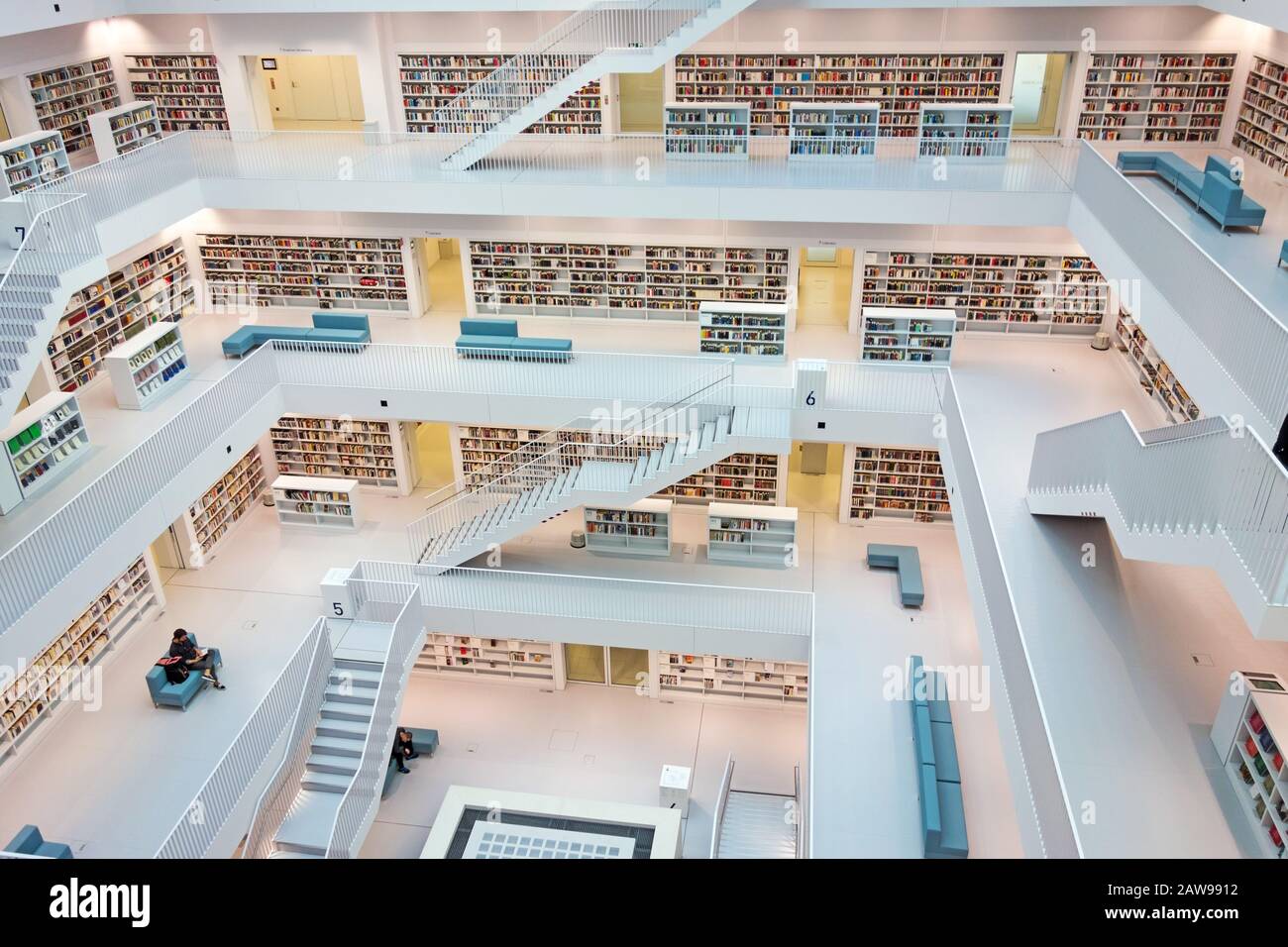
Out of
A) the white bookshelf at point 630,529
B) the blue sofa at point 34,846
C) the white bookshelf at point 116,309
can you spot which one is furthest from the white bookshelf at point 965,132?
the blue sofa at point 34,846

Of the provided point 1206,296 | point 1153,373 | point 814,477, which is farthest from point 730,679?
point 1206,296

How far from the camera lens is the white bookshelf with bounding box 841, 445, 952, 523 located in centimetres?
1503

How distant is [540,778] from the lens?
45.3 feet

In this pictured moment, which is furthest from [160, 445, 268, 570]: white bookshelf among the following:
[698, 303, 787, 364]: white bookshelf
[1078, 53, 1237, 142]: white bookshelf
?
[1078, 53, 1237, 142]: white bookshelf

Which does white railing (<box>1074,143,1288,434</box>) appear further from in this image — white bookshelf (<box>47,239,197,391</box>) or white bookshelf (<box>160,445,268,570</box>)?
white bookshelf (<box>47,239,197,391</box>)

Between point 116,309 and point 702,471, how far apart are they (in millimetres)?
9549

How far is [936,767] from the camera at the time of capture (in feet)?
34.0

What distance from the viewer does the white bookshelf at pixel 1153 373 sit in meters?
12.1

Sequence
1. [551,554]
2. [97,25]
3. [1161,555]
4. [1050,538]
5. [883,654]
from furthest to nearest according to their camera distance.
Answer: [97,25]
[551,554]
[883,654]
[1050,538]
[1161,555]

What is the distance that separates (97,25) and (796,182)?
39.6 ft

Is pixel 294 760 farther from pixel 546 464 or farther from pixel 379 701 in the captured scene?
pixel 546 464

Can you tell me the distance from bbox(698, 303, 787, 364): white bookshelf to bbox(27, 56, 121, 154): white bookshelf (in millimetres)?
10888
